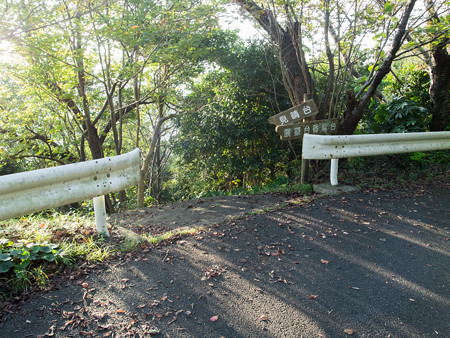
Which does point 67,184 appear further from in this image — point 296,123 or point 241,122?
point 241,122

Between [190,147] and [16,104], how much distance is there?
6.34m

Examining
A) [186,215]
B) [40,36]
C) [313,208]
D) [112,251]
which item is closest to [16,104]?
[40,36]

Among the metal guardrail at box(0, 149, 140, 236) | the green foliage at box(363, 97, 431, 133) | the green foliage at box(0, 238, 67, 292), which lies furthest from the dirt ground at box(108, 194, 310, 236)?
the green foliage at box(363, 97, 431, 133)

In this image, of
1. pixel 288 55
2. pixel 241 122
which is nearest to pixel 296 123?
pixel 288 55

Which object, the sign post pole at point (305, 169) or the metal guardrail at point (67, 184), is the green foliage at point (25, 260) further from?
the sign post pole at point (305, 169)

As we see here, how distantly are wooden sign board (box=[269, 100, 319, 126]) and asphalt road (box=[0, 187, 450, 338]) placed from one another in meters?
2.65

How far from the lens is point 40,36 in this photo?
751 centimetres

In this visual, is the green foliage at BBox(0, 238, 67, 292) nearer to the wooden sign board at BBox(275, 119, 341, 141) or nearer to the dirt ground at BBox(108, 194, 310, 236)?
the dirt ground at BBox(108, 194, 310, 236)

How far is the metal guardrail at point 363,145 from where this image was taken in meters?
5.48

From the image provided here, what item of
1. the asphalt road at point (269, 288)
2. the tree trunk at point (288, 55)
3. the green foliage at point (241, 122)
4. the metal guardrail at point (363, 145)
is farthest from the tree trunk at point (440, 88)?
the asphalt road at point (269, 288)

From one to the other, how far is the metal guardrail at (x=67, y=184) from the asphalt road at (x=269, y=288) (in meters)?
0.77

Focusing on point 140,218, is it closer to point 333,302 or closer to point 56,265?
point 56,265

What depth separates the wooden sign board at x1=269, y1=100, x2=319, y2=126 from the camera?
618 centimetres

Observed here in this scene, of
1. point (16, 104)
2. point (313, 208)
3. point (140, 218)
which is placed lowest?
point (140, 218)
